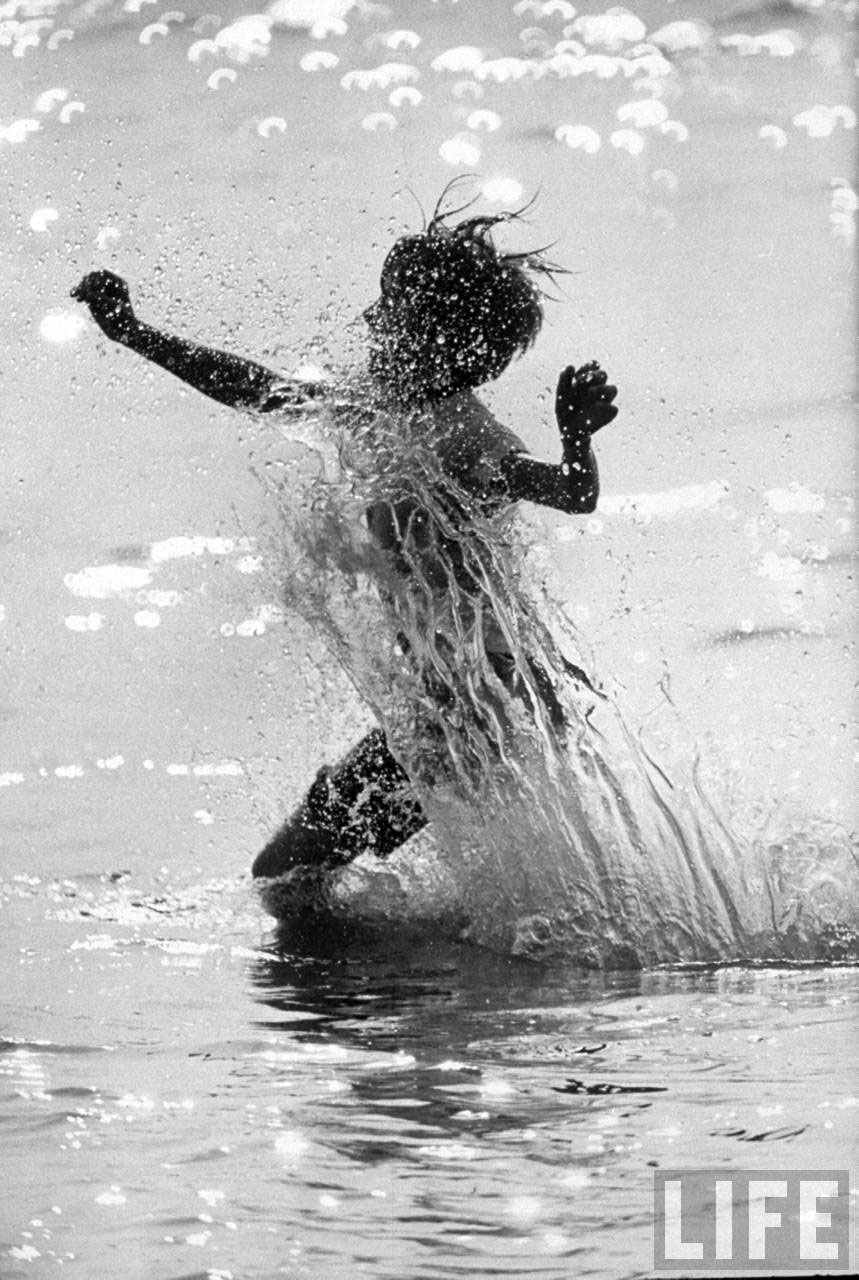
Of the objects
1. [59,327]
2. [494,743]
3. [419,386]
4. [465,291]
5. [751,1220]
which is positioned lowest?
[751,1220]

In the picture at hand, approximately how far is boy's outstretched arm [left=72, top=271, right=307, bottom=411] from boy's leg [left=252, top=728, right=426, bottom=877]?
90 cm

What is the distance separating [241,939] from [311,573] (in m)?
0.95

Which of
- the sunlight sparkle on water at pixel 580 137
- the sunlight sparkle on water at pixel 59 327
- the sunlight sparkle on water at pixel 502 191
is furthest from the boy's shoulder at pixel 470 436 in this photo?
the sunlight sparkle on water at pixel 59 327

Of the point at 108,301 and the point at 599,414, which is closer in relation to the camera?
the point at 599,414

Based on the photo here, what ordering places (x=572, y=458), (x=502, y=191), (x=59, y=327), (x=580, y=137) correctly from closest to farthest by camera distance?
(x=572, y=458), (x=502, y=191), (x=580, y=137), (x=59, y=327)

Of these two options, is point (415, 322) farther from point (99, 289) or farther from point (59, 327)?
point (59, 327)

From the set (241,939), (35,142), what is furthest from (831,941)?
(35,142)

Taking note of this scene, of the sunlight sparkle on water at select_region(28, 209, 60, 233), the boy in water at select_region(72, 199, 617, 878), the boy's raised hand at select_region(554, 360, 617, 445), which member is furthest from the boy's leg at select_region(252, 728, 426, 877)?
the sunlight sparkle on water at select_region(28, 209, 60, 233)

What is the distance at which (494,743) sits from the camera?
4020mm

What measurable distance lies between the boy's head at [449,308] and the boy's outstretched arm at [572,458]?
0.34 meters

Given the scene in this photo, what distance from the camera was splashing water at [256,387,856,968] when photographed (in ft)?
12.8

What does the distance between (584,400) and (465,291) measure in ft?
2.34

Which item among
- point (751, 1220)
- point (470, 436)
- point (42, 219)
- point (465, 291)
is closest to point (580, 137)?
point (42, 219)

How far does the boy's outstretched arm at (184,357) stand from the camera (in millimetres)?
3859
